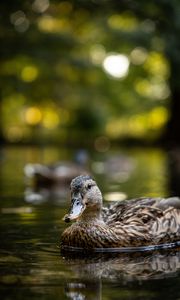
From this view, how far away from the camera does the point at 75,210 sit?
8.01 m

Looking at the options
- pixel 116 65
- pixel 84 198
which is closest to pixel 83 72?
pixel 116 65

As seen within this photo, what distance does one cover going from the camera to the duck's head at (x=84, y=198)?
813cm

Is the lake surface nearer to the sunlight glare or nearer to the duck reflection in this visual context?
the duck reflection

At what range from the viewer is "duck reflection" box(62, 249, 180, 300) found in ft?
20.7

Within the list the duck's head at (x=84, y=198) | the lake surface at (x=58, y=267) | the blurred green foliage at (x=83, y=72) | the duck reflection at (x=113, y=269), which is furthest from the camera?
the blurred green foliage at (x=83, y=72)

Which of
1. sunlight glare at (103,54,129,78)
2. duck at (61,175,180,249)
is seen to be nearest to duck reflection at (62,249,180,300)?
duck at (61,175,180,249)

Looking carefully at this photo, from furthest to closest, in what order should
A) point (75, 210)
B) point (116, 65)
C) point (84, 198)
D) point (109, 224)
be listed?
point (116, 65), point (109, 224), point (84, 198), point (75, 210)

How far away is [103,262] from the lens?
7.58 m

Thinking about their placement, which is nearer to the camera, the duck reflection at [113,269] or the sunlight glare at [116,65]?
the duck reflection at [113,269]

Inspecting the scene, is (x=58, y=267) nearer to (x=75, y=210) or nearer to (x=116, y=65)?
(x=75, y=210)

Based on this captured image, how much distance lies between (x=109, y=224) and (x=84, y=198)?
1.48ft

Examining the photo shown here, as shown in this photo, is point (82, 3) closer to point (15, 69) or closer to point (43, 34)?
point (43, 34)

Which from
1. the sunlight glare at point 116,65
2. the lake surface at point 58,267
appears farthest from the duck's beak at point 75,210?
the sunlight glare at point 116,65

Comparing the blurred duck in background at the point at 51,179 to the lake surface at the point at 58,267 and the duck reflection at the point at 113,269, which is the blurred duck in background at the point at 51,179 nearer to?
the lake surface at the point at 58,267
